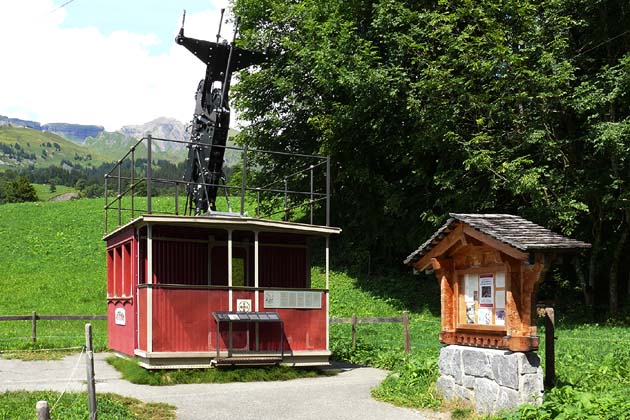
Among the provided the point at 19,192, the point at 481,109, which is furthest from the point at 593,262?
the point at 19,192

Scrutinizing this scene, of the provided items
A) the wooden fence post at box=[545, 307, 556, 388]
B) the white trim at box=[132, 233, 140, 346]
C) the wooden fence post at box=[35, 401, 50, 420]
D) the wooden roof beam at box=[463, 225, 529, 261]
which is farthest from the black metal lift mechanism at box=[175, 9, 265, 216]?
the wooden fence post at box=[35, 401, 50, 420]

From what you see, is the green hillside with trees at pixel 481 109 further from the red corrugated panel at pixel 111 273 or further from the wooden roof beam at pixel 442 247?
the red corrugated panel at pixel 111 273

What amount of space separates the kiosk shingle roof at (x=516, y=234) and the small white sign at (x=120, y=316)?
797cm

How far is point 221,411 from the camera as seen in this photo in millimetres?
11250

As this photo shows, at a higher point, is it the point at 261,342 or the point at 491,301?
the point at 491,301

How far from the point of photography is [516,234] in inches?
406

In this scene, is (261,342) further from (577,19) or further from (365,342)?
(577,19)

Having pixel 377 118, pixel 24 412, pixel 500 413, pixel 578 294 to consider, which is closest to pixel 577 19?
pixel 377 118

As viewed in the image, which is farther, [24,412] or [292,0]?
[292,0]

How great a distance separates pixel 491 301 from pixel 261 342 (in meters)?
6.04

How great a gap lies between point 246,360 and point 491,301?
5.93 meters

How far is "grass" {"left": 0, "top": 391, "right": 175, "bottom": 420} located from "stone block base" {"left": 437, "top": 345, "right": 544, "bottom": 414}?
426cm

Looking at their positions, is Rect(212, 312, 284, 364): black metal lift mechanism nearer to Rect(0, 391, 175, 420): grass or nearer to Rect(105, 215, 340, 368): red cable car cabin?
Rect(105, 215, 340, 368): red cable car cabin

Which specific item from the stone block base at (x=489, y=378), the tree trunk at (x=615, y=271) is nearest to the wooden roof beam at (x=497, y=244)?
the stone block base at (x=489, y=378)
